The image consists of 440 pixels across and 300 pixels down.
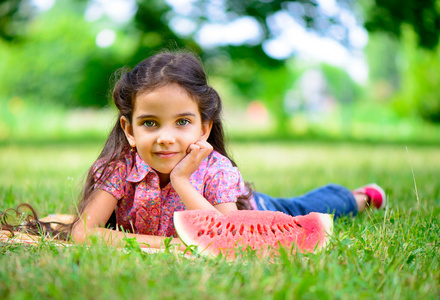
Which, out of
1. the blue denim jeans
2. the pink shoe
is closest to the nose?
the blue denim jeans

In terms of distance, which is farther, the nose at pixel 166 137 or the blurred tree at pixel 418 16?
the blurred tree at pixel 418 16

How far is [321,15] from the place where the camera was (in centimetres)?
1130

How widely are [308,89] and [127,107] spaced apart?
28127 mm

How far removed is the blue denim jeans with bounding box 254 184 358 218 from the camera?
10.2ft

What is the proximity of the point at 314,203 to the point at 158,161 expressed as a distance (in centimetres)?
133

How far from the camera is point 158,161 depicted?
232 cm

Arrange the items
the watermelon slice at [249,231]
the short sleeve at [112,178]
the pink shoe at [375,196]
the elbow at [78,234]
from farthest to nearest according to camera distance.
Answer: the pink shoe at [375,196]
the short sleeve at [112,178]
the elbow at [78,234]
the watermelon slice at [249,231]

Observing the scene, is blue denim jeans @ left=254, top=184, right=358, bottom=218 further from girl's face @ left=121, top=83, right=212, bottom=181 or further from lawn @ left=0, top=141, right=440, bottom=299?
girl's face @ left=121, top=83, right=212, bottom=181

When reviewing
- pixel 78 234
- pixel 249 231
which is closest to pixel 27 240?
pixel 78 234

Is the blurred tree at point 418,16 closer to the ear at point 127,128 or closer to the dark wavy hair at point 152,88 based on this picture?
the dark wavy hair at point 152,88

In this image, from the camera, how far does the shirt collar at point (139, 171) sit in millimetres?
2385

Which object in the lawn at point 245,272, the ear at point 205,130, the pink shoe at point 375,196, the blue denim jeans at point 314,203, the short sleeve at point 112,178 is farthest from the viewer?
the pink shoe at point 375,196

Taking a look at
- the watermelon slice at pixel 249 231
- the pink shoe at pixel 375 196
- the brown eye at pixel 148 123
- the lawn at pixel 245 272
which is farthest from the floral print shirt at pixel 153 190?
the pink shoe at pixel 375 196

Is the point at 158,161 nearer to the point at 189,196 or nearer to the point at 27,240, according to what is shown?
the point at 189,196
